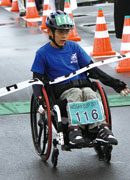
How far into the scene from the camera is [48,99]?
5816 millimetres

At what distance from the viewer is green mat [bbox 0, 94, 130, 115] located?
808cm

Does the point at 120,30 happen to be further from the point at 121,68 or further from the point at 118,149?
the point at 118,149

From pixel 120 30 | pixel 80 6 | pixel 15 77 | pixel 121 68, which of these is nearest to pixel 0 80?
pixel 15 77

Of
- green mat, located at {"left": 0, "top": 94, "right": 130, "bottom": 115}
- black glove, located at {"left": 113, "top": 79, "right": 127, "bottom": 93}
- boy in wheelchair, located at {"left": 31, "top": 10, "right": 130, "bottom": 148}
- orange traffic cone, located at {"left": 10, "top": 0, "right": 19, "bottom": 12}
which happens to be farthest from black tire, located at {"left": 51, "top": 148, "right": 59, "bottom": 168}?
orange traffic cone, located at {"left": 10, "top": 0, "right": 19, "bottom": 12}

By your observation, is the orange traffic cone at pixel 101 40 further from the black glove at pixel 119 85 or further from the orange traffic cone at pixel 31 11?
the orange traffic cone at pixel 31 11

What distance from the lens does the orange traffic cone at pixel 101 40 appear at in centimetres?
1139

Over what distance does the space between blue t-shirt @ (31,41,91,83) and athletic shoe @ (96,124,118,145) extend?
2.17 ft

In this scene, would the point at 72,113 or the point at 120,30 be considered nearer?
the point at 72,113

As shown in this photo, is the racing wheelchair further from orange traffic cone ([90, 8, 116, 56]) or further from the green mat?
orange traffic cone ([90, 8, 116, 56])

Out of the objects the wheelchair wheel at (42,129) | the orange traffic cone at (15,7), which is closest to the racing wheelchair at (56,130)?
the wheelchair wheel at (42,129)

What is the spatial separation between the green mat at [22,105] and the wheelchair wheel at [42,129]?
1.66 meters

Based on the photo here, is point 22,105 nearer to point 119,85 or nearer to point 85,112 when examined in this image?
point 119,85

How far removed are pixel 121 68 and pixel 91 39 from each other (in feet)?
12.8

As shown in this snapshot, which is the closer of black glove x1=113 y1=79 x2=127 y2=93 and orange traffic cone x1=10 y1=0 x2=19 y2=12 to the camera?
black glove x1=113 y1=79 x2=127 y2=93
